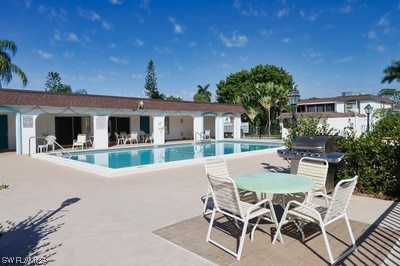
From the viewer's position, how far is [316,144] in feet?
21.2

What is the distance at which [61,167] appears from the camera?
37.1 feet

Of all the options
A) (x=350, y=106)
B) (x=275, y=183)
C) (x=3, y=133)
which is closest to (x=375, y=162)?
(x=275, y=183)

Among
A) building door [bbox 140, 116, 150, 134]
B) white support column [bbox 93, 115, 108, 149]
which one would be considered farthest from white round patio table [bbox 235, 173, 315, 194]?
building door [bbox 140, 116, 150, 134]

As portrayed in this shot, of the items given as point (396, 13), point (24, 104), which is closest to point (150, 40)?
point (24, 104)

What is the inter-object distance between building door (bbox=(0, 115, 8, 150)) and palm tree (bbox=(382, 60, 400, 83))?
36.6 m

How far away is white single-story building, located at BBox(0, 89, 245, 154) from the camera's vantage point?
53.0 ft

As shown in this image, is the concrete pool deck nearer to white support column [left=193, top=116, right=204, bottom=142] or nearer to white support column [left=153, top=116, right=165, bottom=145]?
white support column [left=153, top=116, right=165, bottom=145]

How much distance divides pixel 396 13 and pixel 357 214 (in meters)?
21.0

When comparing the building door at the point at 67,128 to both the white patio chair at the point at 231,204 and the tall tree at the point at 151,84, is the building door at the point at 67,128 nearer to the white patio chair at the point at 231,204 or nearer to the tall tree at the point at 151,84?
the white patio chair at the point at 231,204

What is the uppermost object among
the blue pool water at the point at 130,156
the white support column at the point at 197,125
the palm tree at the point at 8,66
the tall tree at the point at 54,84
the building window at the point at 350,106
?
the tall tree at the point at 54,84

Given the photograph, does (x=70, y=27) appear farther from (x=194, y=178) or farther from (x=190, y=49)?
(x=194, y=178)

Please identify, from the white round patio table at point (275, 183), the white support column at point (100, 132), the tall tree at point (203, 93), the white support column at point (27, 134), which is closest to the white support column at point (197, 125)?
the white support column at point (100, 132)

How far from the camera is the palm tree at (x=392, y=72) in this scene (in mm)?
30297

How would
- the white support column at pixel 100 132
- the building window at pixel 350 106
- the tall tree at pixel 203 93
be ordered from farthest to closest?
the tall tree at pixel 203 93 < the building window at pixel 350 106 < the white support column at pixel 100 132
